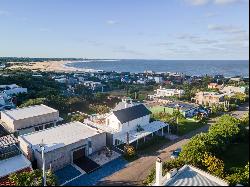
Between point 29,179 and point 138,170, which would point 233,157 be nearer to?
point 138,170

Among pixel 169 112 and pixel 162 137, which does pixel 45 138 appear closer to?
pixel 162 137

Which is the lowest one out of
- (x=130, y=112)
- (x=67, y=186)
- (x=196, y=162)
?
(x=67, y=186)

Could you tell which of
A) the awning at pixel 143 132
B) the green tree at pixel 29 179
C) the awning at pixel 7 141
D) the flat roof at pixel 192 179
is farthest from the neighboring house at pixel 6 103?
the flat roof at pixel 192 179

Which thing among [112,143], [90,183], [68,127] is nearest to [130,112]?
[112,143]

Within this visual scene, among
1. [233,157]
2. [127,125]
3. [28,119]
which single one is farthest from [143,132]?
[28,119]

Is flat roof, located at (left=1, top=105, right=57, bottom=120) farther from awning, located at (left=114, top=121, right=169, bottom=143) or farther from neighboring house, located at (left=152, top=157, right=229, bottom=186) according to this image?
neighboring house, located at (left=152, top=157, right=229, bottom=186)

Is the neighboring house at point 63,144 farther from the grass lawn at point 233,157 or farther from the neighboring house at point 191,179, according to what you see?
the grass lawn at point 233,157
